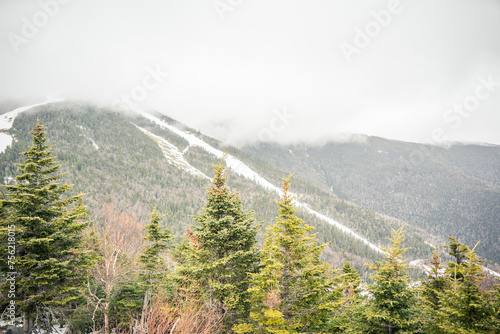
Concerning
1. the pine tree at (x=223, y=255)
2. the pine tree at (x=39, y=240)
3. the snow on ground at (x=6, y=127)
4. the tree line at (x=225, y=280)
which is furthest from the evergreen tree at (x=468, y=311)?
the snow on ground at (x=6, y=127)

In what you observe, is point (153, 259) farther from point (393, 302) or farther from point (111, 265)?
point (393, 302)

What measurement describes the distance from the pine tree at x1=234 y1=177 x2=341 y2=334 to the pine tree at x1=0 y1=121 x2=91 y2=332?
36.2 feet

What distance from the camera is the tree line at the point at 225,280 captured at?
A: 29.7ft

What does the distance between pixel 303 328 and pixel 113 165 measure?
18166cm

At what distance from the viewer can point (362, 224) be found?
18412 centimetres

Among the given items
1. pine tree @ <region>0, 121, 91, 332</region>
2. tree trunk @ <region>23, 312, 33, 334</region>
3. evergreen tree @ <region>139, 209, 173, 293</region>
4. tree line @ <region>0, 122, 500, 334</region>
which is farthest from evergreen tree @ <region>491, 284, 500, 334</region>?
tree trunk @ <region>23, 312, 33, 334</region>

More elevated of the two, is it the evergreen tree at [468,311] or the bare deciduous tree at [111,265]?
the evergreen tree at [468,311]

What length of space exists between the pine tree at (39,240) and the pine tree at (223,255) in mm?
7146

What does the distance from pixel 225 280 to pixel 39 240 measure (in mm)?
10163

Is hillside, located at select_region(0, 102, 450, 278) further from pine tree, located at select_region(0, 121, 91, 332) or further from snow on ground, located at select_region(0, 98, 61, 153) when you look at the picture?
pine tree, located at select_region(0, 121, 91, 332)

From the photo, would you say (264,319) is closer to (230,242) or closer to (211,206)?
(230,242)

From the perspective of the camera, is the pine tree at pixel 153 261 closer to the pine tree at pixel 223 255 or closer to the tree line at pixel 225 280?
the tree line at pixel 225 280

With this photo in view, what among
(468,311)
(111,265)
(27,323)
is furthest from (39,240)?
(468,311)

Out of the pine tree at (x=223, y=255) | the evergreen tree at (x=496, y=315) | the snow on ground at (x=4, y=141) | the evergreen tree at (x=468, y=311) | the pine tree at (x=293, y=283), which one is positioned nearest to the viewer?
the evergreen tree at (x=496, y=315)
